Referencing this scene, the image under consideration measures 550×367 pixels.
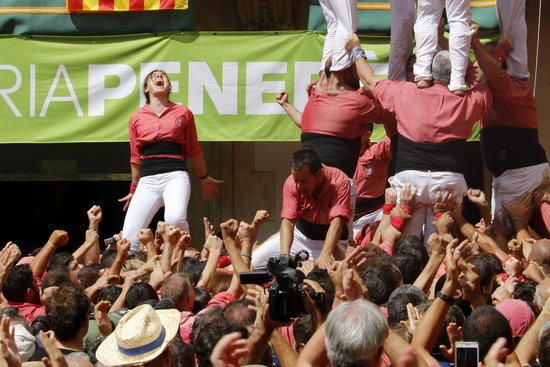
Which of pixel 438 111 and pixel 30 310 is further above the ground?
pixel 438 111

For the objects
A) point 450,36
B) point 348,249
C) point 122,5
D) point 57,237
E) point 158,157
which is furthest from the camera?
point 122,5

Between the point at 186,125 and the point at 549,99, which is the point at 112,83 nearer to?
the point at 186,125

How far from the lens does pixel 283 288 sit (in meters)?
4.72

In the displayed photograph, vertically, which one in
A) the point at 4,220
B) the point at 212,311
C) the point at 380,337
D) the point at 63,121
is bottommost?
the point at 4,220

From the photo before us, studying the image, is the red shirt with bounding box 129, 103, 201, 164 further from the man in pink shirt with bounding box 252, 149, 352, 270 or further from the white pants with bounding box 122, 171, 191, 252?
the man in pink shirt with bounding box 252, 149, 352, 270

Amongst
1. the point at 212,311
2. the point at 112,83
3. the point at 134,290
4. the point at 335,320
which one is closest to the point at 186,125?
the point at 112,83

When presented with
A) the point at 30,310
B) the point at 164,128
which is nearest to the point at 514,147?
the point at 164,128

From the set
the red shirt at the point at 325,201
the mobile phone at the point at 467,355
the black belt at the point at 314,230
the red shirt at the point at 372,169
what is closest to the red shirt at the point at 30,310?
the red shirt at the point at 325,201

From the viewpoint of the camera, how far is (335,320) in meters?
4.04

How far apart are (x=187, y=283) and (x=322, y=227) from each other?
2.53m

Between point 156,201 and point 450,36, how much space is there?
9.29 ft

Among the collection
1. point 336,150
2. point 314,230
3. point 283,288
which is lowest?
point 314,230

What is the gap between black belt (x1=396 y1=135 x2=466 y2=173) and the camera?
8.80 meters

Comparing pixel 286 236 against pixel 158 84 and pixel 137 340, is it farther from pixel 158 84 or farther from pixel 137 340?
pixel 137 340
